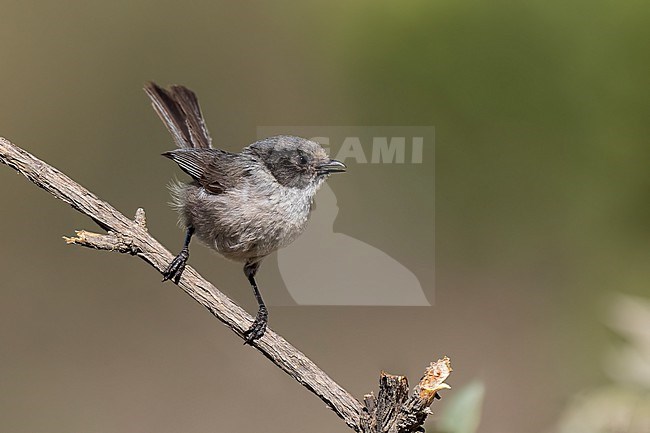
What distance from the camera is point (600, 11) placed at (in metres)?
2.94

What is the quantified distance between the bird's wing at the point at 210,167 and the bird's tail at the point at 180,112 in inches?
3.1

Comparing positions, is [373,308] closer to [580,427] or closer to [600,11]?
[600,11]

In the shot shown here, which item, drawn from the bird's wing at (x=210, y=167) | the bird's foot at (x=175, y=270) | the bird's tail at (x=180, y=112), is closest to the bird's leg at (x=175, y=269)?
the bird's foot at (x=175, y=270)

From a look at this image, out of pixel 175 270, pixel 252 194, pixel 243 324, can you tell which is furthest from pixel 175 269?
pixel 252 194

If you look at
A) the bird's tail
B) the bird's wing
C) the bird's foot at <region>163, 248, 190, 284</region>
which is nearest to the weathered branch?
the bird's foot at <region>163, 248, 190, 284</region>

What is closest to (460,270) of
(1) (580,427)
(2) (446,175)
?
(2) (446,175)

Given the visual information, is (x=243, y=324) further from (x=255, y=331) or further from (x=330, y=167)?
(x=330, y=167)

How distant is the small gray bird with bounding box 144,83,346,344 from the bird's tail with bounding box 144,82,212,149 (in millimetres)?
69

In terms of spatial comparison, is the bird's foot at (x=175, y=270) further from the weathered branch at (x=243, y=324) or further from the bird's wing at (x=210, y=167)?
the bird's wing at (x=210, y=167)

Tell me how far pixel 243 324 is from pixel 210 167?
41 cm

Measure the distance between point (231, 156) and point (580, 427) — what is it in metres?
0.89

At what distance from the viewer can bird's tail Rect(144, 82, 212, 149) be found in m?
1.61

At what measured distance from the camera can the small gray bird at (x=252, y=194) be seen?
1.40m

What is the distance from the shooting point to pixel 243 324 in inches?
48.6
